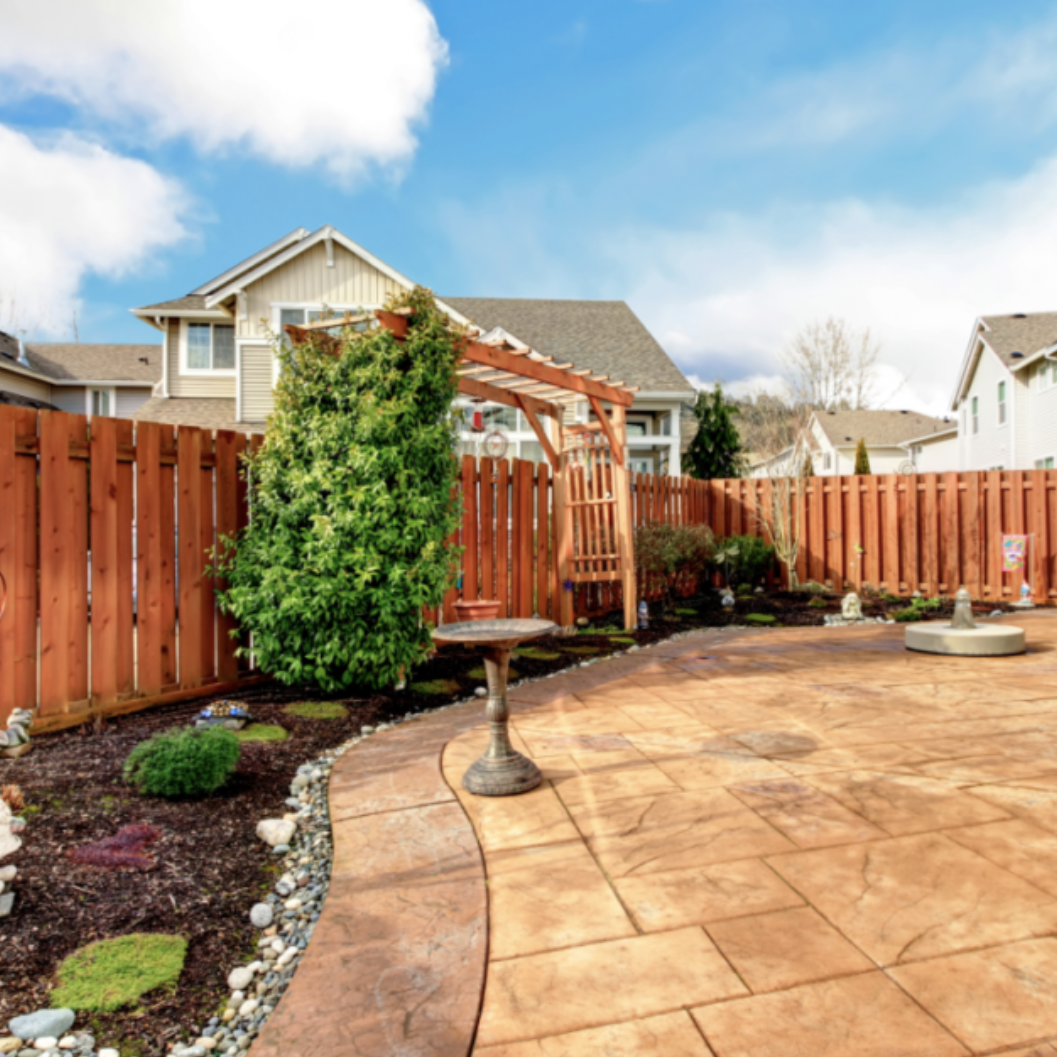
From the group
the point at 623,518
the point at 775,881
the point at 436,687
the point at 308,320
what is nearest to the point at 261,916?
the point at 775,881

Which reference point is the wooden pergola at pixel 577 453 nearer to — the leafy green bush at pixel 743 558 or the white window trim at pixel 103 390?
the leafy green bush at pixel 743 558

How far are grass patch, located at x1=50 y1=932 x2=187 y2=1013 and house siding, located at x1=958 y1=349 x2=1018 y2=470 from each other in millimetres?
22415

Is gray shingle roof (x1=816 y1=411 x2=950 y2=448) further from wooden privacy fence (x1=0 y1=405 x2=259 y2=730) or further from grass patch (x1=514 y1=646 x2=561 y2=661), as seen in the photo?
wooden privacy fence (x1=0 y1=405 x2=259 y2=730)

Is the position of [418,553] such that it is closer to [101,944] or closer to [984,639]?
[101,944]

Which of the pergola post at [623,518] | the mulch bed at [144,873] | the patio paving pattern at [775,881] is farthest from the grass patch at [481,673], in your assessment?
the pergola post at [623,518]

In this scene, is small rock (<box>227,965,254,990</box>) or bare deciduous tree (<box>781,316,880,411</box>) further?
bare deciduous tree (<box>781,316,880,411</box>)

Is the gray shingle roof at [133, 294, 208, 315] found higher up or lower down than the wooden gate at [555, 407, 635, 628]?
higher up

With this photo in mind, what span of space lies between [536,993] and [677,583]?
7995mm

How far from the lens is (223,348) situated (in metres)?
17.0

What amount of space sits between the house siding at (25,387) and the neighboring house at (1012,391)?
26.9m

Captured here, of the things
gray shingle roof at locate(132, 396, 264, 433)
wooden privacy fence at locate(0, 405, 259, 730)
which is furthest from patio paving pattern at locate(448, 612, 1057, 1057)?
gray shingle roof at locate(132, 396, 264, 433)

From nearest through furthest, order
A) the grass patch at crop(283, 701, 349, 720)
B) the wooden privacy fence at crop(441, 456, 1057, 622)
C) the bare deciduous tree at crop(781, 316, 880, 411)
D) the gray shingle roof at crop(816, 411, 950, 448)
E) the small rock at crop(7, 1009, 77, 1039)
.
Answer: the small rock at crop(7, 1009, 77, 1039) → the grass patch at crop(283, 701, 349, 720) → the wooden privacy fence at crop(441, 456, 1057, 622) → the bare deciduous tree at crop(781, 316, 880, 411) → the gray shingle roof at crop(816, 411, 950, 448)

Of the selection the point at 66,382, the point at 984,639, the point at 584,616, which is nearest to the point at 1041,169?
the point at 984,639

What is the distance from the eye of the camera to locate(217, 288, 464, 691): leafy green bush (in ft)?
14.0
